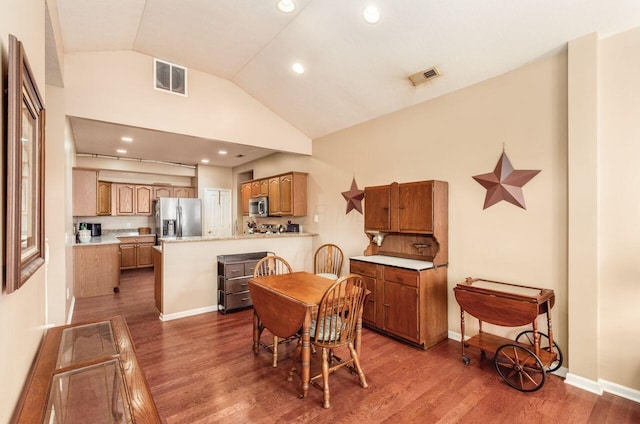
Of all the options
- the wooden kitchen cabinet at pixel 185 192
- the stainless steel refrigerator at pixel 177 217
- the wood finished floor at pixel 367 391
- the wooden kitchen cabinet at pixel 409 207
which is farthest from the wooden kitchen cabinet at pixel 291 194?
the wooden kitchen cabinet at pixel 185 192

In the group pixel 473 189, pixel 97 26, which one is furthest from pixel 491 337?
pixel 97 26

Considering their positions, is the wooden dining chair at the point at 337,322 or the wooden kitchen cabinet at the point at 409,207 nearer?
the wooden dining chair at the point at 337,322

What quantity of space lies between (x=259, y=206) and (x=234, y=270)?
2.11m

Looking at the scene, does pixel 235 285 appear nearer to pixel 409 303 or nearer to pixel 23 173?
pixel 409 303

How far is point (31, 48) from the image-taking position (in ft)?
4.50

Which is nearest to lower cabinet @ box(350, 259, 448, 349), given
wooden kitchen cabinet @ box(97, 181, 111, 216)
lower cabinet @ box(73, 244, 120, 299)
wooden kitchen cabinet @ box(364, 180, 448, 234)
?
wooden kitchen cabinet @ box(364, 180, 448, 234)

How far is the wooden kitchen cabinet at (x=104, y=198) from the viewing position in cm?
705

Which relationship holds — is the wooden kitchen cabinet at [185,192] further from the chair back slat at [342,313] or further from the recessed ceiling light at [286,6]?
the chair back slat at [342,313]

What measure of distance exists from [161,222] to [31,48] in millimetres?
6257

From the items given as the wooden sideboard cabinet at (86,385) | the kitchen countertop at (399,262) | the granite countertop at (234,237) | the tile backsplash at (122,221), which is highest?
the tile backsplash at (122,221)

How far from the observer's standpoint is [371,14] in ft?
9.23

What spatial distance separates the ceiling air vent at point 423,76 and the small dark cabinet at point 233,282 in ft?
10.1

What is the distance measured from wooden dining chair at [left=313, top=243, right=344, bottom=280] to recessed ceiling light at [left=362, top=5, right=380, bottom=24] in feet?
9.09

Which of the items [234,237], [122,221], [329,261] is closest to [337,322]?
[329,261]
